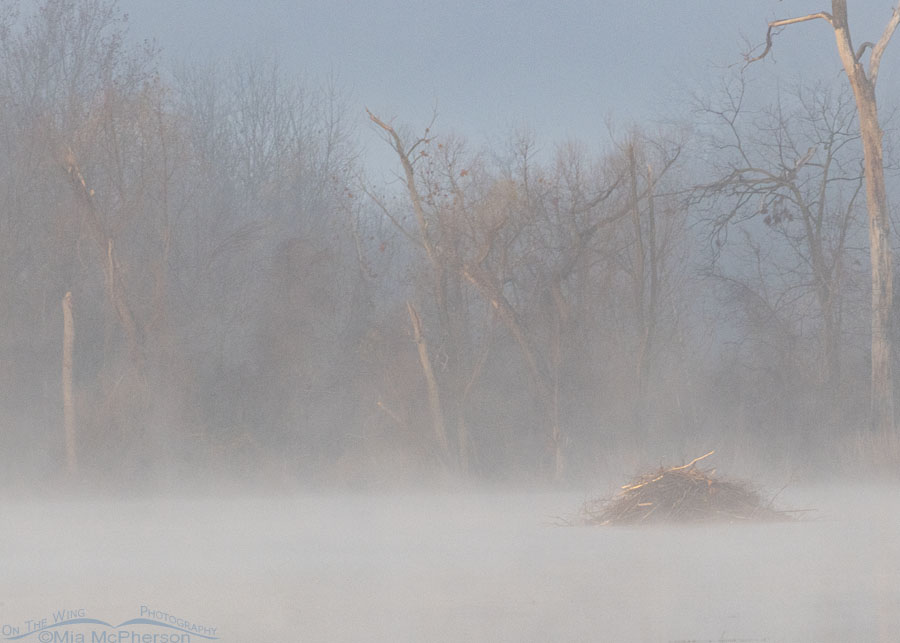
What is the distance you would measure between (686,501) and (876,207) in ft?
28.4

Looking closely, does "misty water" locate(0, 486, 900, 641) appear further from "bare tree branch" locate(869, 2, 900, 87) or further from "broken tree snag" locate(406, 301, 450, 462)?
"bare tree branch" locate(869, 2, 900, 87)

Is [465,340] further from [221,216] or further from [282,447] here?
[221,216]

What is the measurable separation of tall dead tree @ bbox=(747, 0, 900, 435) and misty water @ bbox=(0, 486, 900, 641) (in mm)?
5457

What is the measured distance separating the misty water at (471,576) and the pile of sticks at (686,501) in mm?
212

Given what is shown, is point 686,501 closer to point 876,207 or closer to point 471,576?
point 471,576

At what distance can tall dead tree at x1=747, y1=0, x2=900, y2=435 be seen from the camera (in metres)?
14.9

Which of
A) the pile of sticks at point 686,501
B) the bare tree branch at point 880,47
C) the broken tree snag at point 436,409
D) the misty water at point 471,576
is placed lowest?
the misty water at point 471,576

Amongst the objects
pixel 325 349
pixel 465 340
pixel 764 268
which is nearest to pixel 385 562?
pixel 465 340

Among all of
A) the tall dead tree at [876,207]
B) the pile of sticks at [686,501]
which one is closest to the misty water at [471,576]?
the pile of sticks at [686,501]

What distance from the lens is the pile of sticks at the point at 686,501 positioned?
838 centimetres

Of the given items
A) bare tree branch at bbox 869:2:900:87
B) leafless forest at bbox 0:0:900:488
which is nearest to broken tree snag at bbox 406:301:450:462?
leafless forest at bbox 0:0:900:488

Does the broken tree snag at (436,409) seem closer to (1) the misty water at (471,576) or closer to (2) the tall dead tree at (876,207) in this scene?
(1) the misty water at (471,576)

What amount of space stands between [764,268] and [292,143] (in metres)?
12.4

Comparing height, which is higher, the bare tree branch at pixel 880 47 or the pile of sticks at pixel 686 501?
the bare tree branch at pixel 880 47
